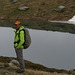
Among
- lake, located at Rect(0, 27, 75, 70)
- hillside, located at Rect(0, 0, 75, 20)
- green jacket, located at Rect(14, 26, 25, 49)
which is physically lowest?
lake, located at Rect(0, 27, 75, 70)

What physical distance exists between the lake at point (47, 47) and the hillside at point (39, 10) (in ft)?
56.4

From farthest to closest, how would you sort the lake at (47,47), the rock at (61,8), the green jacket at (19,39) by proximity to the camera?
the rock at (61,8)
the lake at (47,47)
the green jacket at (19,39)

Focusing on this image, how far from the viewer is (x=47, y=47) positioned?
186 feet

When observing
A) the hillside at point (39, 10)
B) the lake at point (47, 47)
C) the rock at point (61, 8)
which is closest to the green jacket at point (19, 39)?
the lake at point (47, 47)

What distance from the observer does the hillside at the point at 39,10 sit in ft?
264

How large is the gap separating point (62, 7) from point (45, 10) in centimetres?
888

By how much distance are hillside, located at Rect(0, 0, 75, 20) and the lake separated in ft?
56.4

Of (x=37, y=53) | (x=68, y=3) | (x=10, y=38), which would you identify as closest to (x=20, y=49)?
(x=37, y=53)

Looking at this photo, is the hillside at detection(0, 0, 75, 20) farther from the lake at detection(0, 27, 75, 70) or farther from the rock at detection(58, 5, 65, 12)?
the lake at detection(0, 27, 75, 70)

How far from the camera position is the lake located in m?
48.1

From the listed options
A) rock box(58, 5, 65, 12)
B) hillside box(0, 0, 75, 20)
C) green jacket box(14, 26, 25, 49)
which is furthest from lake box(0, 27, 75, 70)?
green jacket box(14, 26, 25, 49)

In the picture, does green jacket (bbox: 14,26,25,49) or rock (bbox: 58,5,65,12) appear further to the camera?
rock (bbox: 58,5,65,12)

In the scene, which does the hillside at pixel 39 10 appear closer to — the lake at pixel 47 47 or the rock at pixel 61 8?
the rock at pixel 61 8

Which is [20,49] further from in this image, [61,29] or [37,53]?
[61,29]
